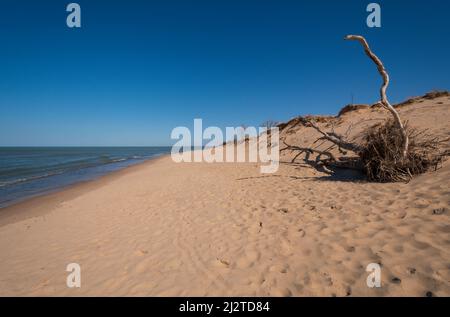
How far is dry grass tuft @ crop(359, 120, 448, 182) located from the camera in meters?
5.31

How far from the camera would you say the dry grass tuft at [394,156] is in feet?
17.4

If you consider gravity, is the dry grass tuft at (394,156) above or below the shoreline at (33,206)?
above

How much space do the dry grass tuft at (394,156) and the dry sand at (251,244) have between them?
12.2 inches

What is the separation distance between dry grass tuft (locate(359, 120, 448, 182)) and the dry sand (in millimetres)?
309

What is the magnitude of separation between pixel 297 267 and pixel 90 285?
8.85 feet

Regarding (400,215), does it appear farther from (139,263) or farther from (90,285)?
(90,285)

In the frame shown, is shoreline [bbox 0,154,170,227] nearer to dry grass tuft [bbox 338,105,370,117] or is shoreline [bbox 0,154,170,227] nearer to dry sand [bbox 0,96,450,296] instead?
dry sand [bbox 0,96,450,296]

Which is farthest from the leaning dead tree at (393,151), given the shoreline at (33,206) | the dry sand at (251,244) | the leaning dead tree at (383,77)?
the shoreline at (33,206)

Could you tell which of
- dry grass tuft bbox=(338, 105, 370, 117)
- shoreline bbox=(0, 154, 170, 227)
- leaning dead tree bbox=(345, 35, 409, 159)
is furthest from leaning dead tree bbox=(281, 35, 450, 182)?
dry grass tuft bbox=(338, 105, 370, 117)

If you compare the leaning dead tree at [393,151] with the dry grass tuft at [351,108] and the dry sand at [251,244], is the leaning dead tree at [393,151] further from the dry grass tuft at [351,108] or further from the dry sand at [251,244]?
the dry grass tuft at [351,108]

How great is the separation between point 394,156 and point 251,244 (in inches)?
177

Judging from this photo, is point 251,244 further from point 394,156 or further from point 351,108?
point 351,108
